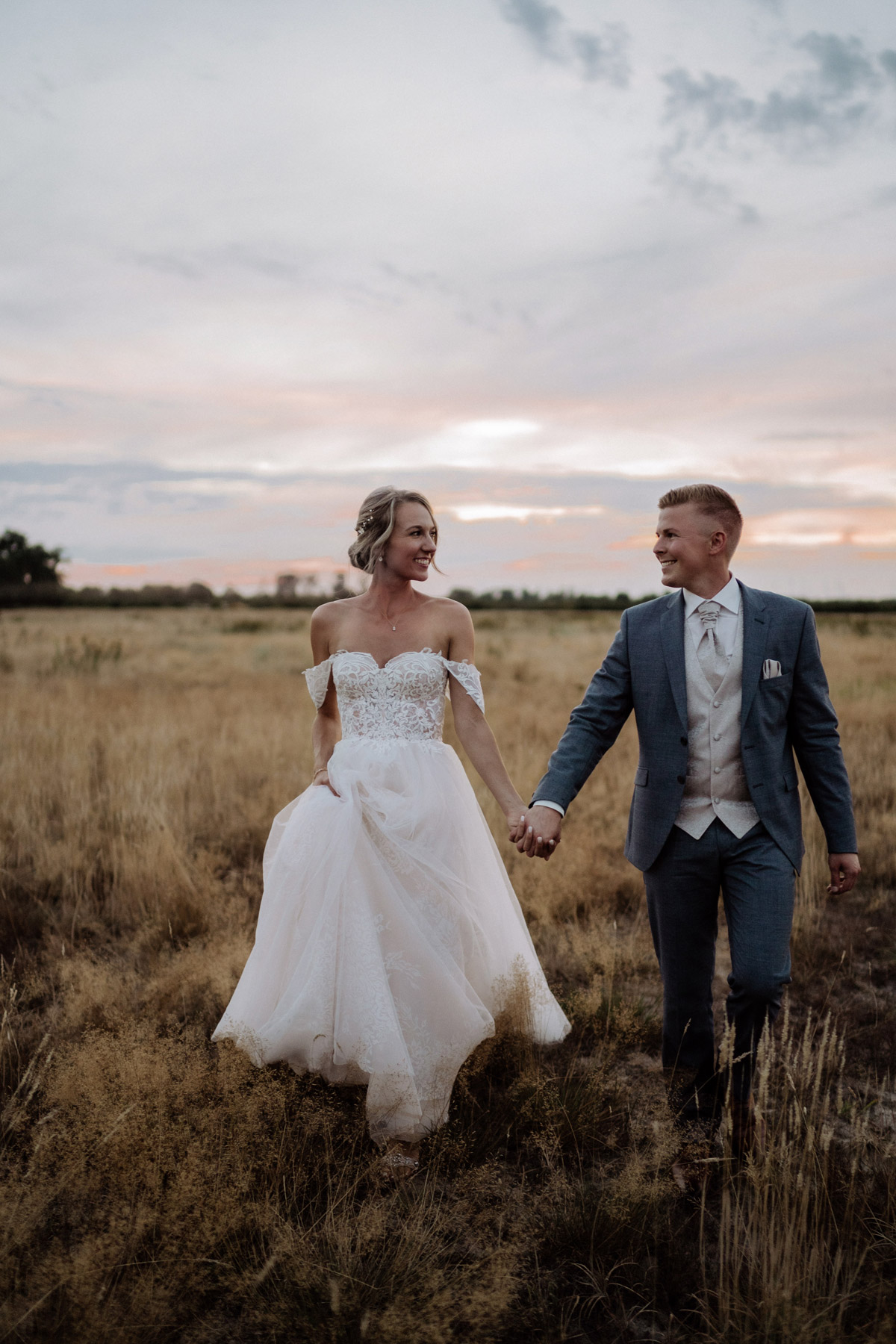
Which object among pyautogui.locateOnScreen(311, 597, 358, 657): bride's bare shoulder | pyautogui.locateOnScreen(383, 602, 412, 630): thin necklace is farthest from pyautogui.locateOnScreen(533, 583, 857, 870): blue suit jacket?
pyautogui.locateOnScreen(311, 597, 358, 657): bride's bare shoulder

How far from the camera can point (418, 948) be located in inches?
125

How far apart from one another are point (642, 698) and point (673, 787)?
36cm

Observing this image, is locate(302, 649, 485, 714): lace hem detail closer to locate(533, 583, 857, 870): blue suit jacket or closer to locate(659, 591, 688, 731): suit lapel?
locate(533, 583, 857, 870): blue suit jacket

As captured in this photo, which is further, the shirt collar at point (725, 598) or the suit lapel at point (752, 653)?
the shirt collar at point (725, 598)

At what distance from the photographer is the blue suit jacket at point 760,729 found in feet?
9.85

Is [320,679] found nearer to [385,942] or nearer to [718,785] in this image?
[385,942]

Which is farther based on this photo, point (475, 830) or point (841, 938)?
point (841, 938)

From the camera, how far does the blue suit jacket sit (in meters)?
3.00

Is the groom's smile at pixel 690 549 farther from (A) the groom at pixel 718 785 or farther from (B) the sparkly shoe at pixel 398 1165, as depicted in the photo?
(B) the sparkly shoe at pixel 398 1165

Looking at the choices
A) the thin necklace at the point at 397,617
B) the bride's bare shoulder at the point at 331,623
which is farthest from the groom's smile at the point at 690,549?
the bride's bare shoulder at the point at 331,623

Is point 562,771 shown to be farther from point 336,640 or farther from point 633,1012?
point 633,1012

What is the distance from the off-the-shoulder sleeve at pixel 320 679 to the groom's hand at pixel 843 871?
2.24 m

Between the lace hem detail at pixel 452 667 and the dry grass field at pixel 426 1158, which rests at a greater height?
the lace hem detail at pixel 452 667

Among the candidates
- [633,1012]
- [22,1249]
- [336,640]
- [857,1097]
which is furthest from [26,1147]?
[857,1097]
